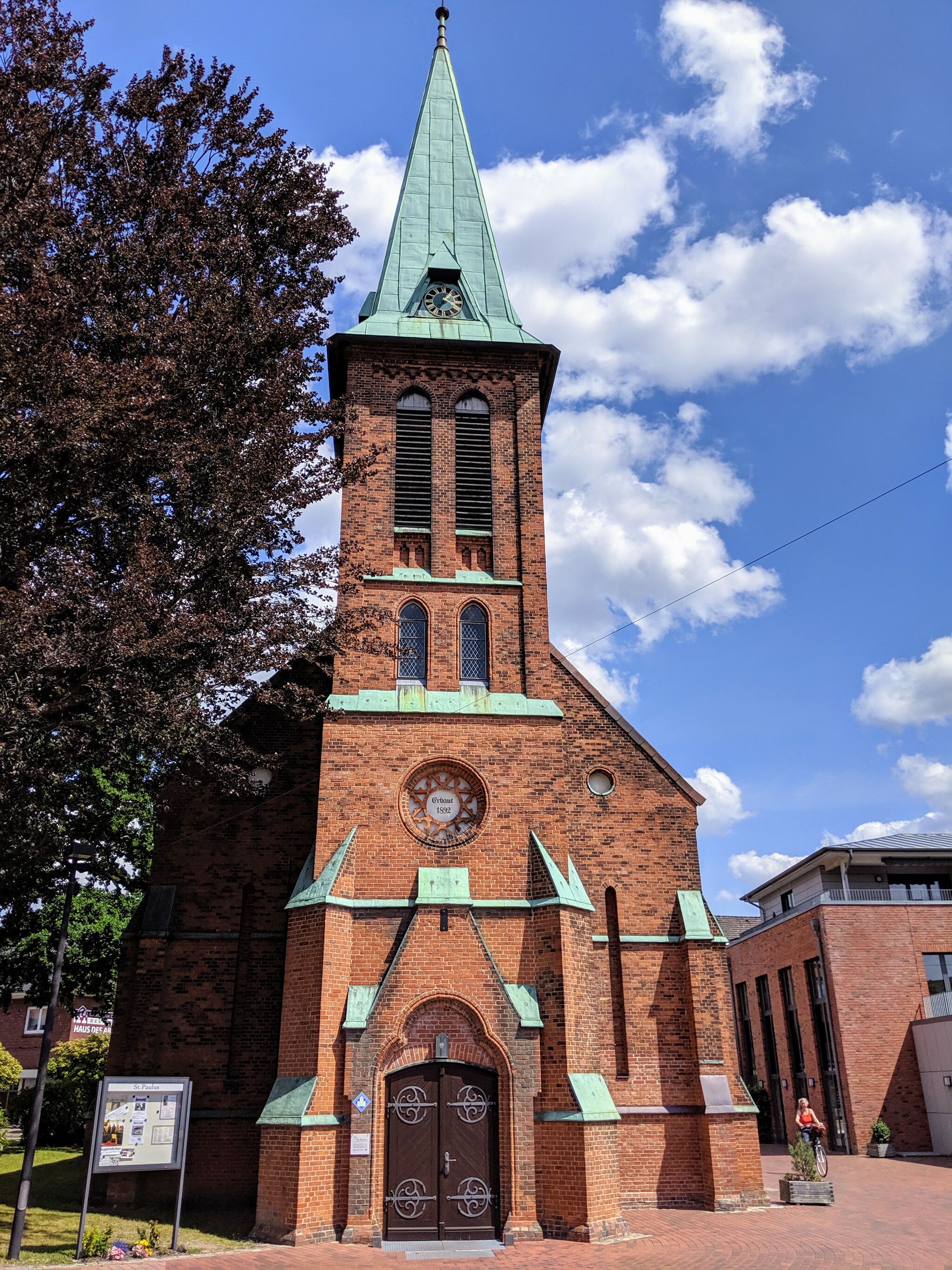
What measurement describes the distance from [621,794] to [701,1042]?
4.64 metres

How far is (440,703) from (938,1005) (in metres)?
22.5

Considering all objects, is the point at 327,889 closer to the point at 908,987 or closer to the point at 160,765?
the point at 160,765

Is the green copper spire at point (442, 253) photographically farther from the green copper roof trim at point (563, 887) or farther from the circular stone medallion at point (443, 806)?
the green copper roof trim at point (563, 887)

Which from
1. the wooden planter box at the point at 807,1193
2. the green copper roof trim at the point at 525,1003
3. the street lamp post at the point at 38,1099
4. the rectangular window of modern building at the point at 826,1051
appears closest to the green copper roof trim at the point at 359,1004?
the green copper roof trim at the point at 525,1003

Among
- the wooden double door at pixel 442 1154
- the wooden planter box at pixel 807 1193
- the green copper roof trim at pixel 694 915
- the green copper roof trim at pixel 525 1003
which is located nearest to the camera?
the wooden double door at pixel 442 1154

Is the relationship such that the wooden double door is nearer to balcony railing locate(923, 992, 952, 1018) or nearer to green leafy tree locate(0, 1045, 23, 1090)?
balcony railing locate(923, 992, 952, 1018)

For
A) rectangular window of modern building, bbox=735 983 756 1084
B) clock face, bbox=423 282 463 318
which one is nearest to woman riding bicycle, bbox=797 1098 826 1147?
clock face, bbox=423 282 463 318

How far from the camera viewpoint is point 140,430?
12.6 metres

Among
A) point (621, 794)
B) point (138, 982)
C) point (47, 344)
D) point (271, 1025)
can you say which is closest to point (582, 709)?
point (621, 794)

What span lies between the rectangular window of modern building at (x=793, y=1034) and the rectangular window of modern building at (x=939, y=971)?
198 inches

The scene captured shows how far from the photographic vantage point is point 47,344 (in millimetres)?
11523

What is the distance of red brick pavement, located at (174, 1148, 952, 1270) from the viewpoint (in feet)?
40.9

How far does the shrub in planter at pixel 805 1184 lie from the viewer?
17359mm

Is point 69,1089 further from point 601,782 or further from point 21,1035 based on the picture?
point 601,782
